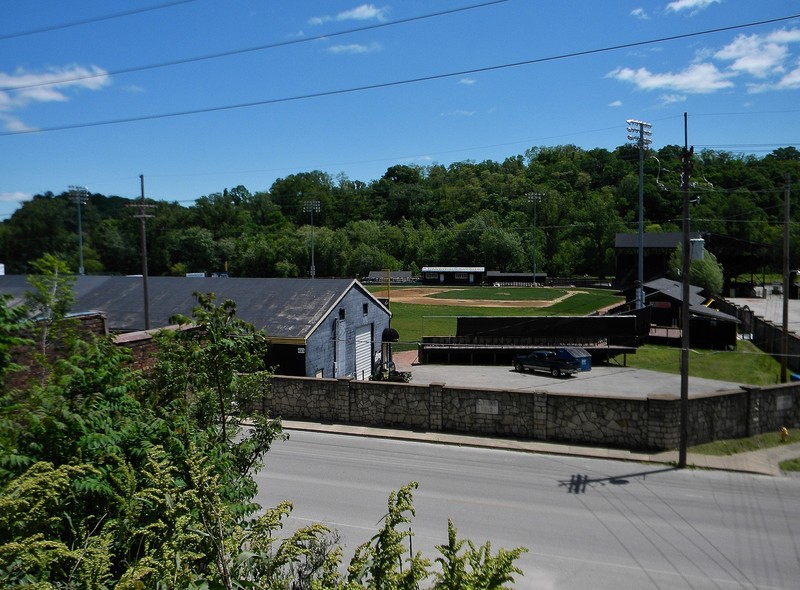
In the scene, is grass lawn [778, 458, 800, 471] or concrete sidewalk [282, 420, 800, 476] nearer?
grass lawn [778, 458, 800, 471]

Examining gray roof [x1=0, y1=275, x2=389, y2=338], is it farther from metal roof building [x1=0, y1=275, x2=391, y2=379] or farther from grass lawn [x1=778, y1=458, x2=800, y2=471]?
grass lawn [x1=778, y1=458, x2=800, y2=471]

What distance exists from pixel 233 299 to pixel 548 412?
57.0 feet

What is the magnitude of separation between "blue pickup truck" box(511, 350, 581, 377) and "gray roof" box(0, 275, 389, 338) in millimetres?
8813

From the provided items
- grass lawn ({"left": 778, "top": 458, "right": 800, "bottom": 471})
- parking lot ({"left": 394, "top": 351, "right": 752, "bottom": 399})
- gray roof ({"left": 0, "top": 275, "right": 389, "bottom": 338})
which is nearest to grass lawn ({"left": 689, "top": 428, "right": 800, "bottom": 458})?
grass lawn ({"left": 778, "top": 458, "right": 800, "bottom": 471})

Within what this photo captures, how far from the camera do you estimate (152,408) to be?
23.5ft

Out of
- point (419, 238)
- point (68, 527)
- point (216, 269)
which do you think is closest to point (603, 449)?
point (68, 527)

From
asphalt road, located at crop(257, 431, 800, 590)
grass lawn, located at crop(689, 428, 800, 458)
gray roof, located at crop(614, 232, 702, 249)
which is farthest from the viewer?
gray roof, located at crop(614, 232, 702, 249)

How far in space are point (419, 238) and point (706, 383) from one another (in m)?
103

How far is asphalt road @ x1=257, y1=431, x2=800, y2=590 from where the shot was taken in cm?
1139

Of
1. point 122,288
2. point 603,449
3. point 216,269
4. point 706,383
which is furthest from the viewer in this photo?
point 216,269

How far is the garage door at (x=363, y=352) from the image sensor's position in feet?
104

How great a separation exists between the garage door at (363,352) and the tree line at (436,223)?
170 feet

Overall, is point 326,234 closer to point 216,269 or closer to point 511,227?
point 216,269

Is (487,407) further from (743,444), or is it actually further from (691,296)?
(691,296)
